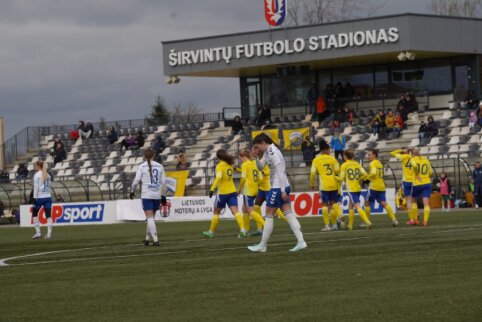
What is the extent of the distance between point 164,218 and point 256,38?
16273 millimetres

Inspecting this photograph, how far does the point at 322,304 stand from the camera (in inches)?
424

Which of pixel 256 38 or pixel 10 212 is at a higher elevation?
pixel 256 38

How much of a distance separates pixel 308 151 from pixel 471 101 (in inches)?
318

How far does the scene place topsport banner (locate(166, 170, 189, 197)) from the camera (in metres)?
46.2

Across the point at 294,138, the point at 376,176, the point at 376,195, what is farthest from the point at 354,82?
the point at 376,176

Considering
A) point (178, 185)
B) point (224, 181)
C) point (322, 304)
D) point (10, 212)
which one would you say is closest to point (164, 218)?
point (178, 185)

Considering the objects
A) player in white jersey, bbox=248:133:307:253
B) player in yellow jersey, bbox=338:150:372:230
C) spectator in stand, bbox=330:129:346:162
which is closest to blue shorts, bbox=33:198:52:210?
player in yellow jersey, bbox=338:150:372:230

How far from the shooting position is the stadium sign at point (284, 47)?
51375 mm

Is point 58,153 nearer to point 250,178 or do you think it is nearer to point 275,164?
point 250,178

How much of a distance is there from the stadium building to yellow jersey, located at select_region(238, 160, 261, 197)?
25.9m

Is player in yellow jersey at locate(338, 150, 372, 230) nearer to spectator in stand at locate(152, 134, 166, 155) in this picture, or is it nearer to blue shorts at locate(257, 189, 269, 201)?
blue shorts at locate(257, 189, 269, 201)

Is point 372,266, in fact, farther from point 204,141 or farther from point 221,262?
point 204,141

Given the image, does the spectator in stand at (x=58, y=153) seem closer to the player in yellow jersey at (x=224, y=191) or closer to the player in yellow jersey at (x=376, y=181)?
the player in yellow jersey at (x=376, y=181)

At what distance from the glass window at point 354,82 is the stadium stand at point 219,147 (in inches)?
35.6
